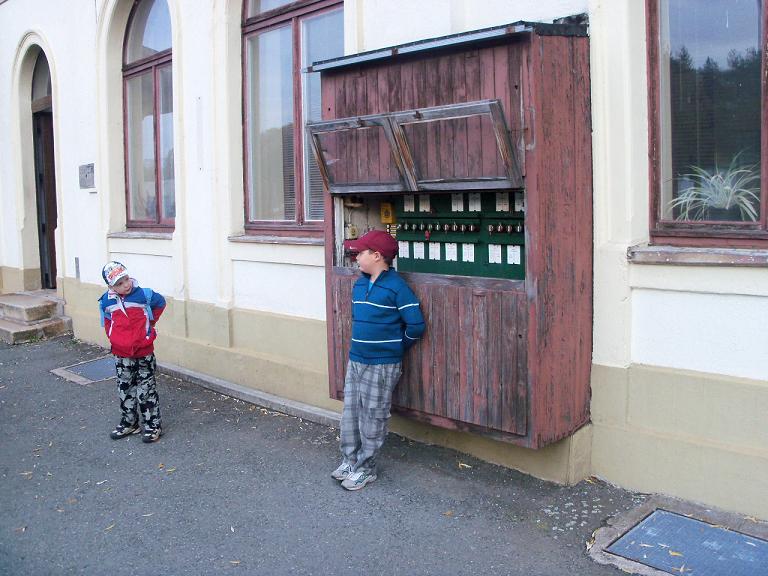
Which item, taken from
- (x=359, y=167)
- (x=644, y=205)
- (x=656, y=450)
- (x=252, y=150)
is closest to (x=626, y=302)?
(x=644, y=205)

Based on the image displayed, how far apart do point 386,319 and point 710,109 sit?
2.18 metres

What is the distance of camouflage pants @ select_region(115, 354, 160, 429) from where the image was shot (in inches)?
235

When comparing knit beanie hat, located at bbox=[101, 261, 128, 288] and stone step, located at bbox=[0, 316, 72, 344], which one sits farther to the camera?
stone step, located at bbox=[0, 316, 72, 344]

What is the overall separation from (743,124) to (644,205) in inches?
26.2

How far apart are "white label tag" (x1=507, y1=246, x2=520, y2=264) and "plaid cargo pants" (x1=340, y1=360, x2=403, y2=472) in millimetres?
931

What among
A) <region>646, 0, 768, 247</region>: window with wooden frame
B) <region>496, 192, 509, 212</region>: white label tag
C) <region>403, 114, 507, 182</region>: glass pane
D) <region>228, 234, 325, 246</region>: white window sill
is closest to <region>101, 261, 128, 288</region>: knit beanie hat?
<region>228, 234, 325, 246</region>: white window sill

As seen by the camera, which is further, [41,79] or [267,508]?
[41,79]

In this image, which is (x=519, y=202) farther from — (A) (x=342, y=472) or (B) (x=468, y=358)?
(A) (x=342, y=472)

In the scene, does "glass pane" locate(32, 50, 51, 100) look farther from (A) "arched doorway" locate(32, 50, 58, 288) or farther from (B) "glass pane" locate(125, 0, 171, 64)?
(B) "glass pane" locate(125, 0, 171, 64)

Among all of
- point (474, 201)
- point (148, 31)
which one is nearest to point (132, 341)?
point (474, 201)

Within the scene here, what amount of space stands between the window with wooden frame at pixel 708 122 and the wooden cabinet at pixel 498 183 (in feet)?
1.41

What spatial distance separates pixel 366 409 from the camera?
4793 millimetres

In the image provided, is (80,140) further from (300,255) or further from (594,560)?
(594,560)

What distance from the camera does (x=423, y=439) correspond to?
18.2ft
